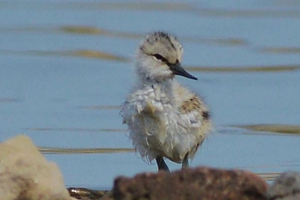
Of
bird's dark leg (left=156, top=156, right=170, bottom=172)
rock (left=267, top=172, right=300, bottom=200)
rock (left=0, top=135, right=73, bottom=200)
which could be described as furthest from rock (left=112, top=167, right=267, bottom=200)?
bird's dark leg (left=156, top=156, right=170, bottom=172)

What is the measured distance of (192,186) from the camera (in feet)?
19.6

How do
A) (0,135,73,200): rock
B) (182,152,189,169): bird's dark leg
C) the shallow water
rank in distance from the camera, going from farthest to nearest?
the shallow water < (182,152,189,169): bird's dark leg < (0,135,73,200): rock

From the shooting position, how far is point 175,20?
15.2 metres

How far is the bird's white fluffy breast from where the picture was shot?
7.75m

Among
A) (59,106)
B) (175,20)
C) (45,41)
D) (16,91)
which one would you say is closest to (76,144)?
(59,106)

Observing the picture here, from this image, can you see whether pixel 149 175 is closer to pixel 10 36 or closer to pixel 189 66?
pixel 189 66

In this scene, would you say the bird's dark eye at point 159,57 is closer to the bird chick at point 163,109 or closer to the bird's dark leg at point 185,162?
the bird chick at point 163,109

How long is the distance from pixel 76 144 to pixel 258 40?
16.9ft

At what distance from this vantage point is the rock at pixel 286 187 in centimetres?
590

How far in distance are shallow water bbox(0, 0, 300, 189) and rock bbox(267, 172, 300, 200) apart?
7.25 feet

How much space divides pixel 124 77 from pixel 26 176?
563cm

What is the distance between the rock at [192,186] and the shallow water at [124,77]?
6.70 ft

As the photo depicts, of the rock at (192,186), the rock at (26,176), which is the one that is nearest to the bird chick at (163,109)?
the rock at (26,176)

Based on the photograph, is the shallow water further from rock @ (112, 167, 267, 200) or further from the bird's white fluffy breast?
rock @ (112, 167, 267, 200)
